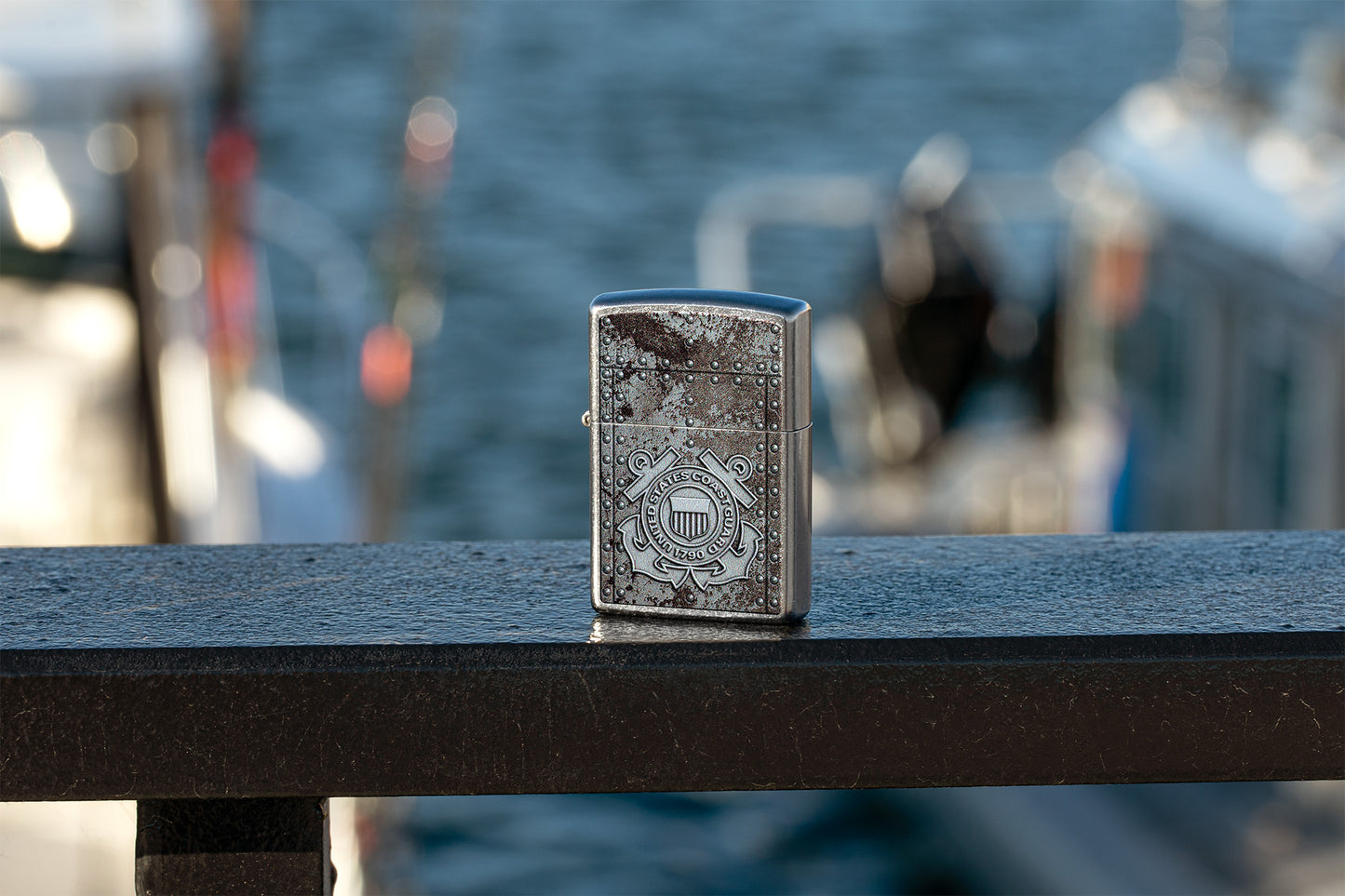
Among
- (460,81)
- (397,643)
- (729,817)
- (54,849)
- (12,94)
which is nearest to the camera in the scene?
(397,643)

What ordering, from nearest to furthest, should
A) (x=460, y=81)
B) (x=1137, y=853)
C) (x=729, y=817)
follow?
(x=1137, y=853) → (x=729, y=817) → (x=460, y=81)

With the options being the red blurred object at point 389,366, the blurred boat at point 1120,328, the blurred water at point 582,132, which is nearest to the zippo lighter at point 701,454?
the blurred boat at point 1120,328

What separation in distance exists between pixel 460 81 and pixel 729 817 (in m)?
14.8

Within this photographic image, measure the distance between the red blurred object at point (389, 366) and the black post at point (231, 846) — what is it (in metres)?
5.13

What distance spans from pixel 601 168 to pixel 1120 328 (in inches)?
432

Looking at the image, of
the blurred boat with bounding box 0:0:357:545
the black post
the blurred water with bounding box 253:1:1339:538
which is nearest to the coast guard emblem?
the black post

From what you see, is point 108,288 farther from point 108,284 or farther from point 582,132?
point 582,132

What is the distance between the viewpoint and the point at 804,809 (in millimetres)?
8016

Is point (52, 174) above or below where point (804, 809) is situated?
above

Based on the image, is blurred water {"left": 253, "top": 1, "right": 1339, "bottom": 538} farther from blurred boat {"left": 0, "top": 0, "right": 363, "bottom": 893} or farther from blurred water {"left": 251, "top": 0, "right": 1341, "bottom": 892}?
blurred boat {"left": 0, "top": 0, "right": 363, "bottom": 893}

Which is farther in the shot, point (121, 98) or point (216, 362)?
point (216, 362)

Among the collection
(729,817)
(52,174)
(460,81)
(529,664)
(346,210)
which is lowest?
(729,817)

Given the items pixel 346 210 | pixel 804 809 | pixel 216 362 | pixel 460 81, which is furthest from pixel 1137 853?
pixel 460 81

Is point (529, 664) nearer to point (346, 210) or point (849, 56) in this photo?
point (346, 210)
